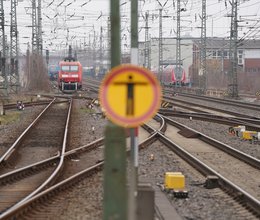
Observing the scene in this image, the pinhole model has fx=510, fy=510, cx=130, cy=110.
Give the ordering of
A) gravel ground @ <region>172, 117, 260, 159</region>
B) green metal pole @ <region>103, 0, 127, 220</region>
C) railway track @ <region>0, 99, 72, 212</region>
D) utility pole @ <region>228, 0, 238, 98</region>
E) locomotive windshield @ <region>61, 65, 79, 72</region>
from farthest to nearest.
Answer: locomotive windshield @ <region>61, 65, 79, 72</region>
utility pole @ <region>228, 0, 238, 98</region>
gravel ground @ <region>172, 117, 260, 159</region>
railway track @ <region>0, 99, 72, 212</region>
green metal pole @ <region>103, 0, 127, 220</region>

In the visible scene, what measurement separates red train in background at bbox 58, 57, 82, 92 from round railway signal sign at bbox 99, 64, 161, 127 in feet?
160

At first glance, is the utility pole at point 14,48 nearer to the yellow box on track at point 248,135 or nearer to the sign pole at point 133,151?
the yellow box on track at point 248,135

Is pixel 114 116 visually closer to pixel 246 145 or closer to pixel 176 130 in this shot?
pixel 246 145

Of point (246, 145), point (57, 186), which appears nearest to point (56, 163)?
point (57, 186)

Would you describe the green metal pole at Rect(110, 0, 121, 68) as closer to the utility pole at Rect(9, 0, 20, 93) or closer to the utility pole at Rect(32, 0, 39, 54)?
the utility pole at Rect(9, 0, 20, 93)

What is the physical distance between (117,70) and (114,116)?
408 mm

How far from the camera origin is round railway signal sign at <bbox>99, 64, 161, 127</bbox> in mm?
4469

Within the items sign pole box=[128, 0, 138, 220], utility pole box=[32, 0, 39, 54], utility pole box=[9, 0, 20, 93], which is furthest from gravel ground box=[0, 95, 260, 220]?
utility pole box=[32, 0, 39, 54]

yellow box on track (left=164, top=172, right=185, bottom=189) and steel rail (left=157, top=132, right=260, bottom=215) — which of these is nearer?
steel rail (left=157, top=132, right=260, bottom=215)

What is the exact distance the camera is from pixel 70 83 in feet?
176

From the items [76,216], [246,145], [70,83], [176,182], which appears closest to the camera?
[76,216]

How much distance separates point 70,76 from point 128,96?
4915cm

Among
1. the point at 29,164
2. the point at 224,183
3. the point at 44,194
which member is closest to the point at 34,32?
the point at 29,164

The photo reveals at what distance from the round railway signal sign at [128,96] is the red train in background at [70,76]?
48909 mm
